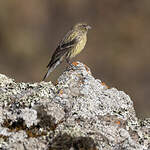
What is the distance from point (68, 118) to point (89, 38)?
21.3 metres

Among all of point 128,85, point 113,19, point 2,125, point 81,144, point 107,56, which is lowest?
point 81,144

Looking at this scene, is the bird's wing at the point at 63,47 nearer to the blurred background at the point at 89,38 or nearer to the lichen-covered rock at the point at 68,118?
the lichen-covered rock at the point at 68,118

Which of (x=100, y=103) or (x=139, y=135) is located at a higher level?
(x=100, y=103)

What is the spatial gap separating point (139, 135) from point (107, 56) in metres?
19.9

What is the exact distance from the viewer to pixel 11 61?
27422 mm

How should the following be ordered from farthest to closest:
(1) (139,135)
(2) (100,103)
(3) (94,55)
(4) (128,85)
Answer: (3) (94,55), (4) (128,85), (2) (100,103), (1) (139,135)

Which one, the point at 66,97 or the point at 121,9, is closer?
the point at 66,97

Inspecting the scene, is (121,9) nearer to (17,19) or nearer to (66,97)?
(17,19)

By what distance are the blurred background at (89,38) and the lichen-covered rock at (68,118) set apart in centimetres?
1509

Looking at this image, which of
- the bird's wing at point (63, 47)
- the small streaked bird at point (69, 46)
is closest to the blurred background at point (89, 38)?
the small streaked bird at point (69, 46)

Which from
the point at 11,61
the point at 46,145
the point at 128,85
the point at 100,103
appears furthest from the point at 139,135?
the point at 11,61

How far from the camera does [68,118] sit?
27.6 feet

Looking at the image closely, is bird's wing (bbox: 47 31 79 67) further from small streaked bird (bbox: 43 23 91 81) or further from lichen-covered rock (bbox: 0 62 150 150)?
lichen-covered rock (bbox: 0 62 150 150)

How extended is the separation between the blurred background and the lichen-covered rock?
15.1m
